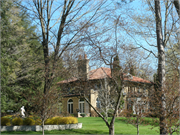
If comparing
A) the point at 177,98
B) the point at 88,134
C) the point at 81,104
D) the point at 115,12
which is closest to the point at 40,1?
the point at 115,12

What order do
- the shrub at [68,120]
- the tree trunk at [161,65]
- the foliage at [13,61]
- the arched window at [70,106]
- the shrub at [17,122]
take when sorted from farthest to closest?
the arched window at [70,106] < the foliage at [13,61] < the shrub at [68,120] < the shrub at [17,122] < the tree trunk at [161,65]

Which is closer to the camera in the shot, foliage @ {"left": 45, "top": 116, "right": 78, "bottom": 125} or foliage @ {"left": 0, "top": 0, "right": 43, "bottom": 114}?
foliage @ {"left": 45, "top": 116, "right": 78, "bottom": 125}

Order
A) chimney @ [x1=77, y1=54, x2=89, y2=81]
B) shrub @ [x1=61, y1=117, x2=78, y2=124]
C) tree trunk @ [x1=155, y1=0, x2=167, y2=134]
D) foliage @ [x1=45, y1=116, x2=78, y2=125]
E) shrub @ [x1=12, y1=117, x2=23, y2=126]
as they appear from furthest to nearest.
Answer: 1. shrub @ [x1=61, y1=117, x2=78, y2=124]
2. foliage @ [x1=45, y1=116, x2=78, y2=125]
3. shrub @ [x1=12, y1=117, x2=23, y2=126]
4. chimney @ [x1=77, y1=54, x2=89, y2=81]
5. tree trunk @ [x1=155, y1=0, x2=167, y2=134]

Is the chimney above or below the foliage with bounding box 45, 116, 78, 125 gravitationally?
above

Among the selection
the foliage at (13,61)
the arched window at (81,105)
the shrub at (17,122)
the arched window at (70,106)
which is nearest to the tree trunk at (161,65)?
the foliage at (13,61)

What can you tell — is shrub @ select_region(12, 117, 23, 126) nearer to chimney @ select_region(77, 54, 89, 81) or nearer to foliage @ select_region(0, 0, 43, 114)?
foliage @ select_region(0, 0, 43, 114)

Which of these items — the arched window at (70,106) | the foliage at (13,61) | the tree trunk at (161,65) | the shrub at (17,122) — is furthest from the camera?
the arched window at (70,106)

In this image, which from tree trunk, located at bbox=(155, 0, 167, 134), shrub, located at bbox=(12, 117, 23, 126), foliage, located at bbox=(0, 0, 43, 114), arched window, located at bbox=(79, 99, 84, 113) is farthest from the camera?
arched window, located at bbox=(79, 99, 84, 113)

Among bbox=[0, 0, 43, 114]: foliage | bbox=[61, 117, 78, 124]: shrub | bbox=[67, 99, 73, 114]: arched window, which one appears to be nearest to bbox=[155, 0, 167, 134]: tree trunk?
bbox=[61, 117, 78, 124]: shrub

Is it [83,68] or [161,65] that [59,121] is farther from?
[161,65]

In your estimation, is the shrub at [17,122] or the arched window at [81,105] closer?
the shrub at [17,122]

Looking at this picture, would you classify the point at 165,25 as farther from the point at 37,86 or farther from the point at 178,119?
the point at 37,86

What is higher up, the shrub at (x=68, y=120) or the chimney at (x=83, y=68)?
the chimney at (x=83, y=68)

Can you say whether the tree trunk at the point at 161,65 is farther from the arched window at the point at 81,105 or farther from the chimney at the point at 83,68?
the arched window at the point at 81,105
